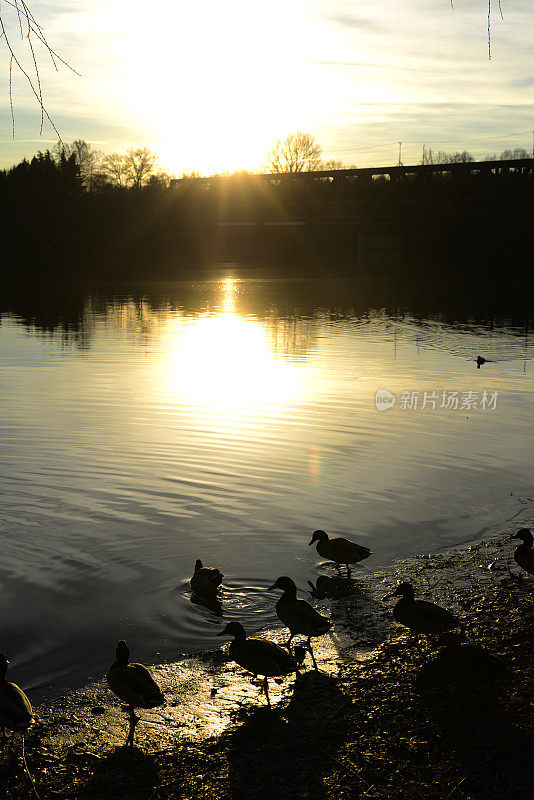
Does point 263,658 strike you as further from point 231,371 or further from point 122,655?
→ point 231,371

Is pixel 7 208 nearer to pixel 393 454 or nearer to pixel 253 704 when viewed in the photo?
pixel 393 454

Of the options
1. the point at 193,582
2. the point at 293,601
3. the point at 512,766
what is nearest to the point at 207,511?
the point at 193,582

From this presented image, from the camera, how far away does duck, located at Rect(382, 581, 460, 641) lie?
23.8 feet

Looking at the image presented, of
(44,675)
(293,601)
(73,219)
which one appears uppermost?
(73,219)

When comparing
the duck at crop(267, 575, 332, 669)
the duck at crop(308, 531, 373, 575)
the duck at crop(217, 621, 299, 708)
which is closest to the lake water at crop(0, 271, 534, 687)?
the duck at crop(308, 531, 373, 575)

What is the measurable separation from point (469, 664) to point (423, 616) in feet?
2.96

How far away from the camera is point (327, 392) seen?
23.0 meters

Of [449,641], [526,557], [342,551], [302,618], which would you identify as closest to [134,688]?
[302,618]

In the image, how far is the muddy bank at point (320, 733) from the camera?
550cm

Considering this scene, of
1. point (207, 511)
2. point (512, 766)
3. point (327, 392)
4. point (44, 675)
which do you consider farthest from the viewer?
point (327, 392)

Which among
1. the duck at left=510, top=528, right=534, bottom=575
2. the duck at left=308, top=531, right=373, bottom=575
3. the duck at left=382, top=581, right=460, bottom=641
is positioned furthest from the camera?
the duck at left=308, top=531, right=373, bottom=575

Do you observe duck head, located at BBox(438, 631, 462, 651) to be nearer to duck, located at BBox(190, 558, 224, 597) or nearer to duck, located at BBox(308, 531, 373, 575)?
duck, located at BBox(308, 531, 373, 575)

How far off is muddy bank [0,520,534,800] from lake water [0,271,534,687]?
1060 mm

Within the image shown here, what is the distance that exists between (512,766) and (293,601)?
269cm
